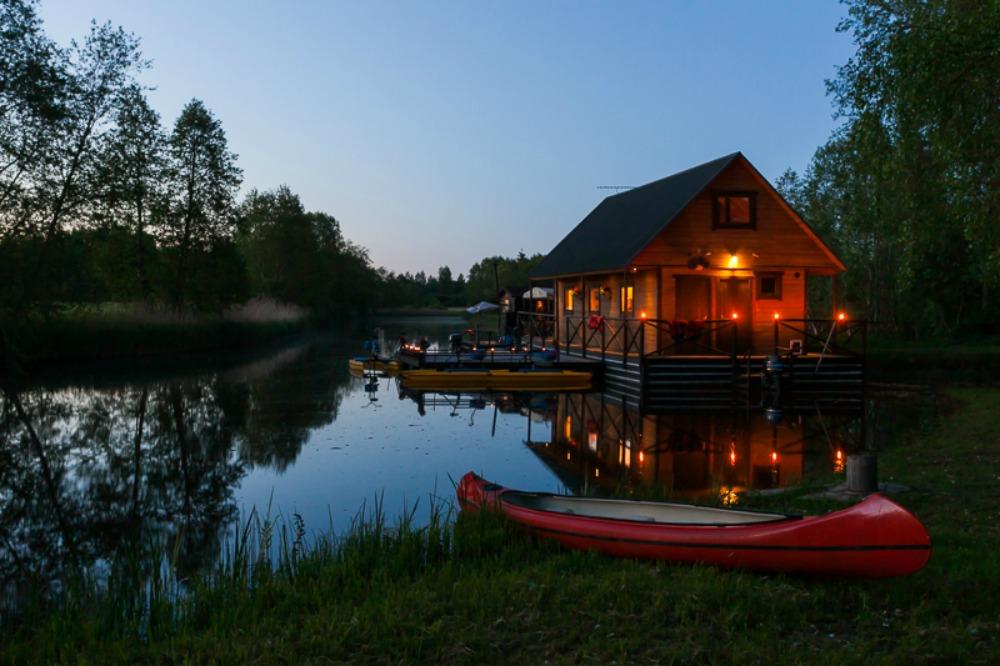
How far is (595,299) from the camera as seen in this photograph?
30.7 metres

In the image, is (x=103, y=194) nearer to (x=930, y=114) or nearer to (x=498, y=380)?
(x=498, y=380)

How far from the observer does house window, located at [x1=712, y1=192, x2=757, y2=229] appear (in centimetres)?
2536

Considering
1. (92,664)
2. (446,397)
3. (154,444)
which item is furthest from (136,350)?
(92,664)

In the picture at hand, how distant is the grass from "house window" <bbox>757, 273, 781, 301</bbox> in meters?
18.7

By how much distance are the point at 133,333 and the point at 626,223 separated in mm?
23812

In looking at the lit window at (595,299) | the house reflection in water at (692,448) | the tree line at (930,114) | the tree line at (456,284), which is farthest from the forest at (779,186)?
the tree line at (456,284)

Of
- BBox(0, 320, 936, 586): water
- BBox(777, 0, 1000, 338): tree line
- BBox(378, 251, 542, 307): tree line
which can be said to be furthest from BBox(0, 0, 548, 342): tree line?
BBox(378, 251, 542, 307): tree line

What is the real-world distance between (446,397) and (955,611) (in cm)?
1924

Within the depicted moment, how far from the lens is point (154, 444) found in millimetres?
16281

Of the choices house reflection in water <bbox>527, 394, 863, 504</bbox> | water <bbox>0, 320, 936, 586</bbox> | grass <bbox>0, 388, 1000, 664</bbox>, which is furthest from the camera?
house reflection in water <bbox>527, 394, 863, 504</bbox>

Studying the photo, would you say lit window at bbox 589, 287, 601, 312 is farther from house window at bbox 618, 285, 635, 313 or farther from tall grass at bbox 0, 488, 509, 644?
tall grass at bbox 0, 488, 509, 644

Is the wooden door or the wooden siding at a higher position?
the wooden siding

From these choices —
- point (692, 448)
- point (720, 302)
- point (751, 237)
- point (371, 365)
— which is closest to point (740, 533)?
point (692, 448)

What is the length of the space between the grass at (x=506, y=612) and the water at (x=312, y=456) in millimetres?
1256
